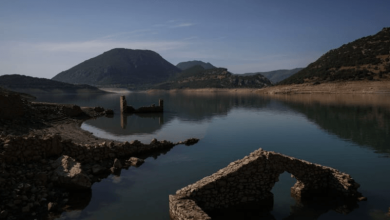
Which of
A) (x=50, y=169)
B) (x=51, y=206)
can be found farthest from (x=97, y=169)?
(x=51, y=206)

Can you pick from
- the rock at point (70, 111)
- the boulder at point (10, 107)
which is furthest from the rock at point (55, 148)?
the rock at point (70, 111)

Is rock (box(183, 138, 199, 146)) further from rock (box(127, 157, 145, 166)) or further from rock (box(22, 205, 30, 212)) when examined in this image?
rock (box(22, 205, 30, 212))

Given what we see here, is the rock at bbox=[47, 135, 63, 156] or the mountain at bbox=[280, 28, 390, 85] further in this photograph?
the mountain at bbox=[280, 28, 390, 85]

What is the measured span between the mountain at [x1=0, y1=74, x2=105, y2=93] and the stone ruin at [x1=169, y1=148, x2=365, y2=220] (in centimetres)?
15059

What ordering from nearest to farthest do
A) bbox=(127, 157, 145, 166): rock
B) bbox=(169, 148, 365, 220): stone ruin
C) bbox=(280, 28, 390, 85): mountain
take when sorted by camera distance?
bbox=(169, 148, 365, 220): stone ruin → bbox=(127, 157, 145, 166): rock → bbox=(280, 28, 390, 85): mountain

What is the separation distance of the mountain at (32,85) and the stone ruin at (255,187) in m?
151

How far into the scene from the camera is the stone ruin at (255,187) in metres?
10.5

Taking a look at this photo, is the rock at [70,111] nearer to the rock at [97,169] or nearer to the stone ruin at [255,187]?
the rock at [97,169]

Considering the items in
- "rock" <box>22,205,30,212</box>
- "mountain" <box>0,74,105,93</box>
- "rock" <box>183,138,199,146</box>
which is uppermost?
"mountain" <box>0,74,105,93</box>

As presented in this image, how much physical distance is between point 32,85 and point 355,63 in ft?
489

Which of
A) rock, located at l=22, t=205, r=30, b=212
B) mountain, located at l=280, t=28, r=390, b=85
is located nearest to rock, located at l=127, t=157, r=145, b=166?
rock, located at l=22, t=205, r=30, b=212

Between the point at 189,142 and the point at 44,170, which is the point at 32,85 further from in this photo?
the point at 44,170

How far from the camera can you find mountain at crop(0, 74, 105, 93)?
466 ft

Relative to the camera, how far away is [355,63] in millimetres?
91500
